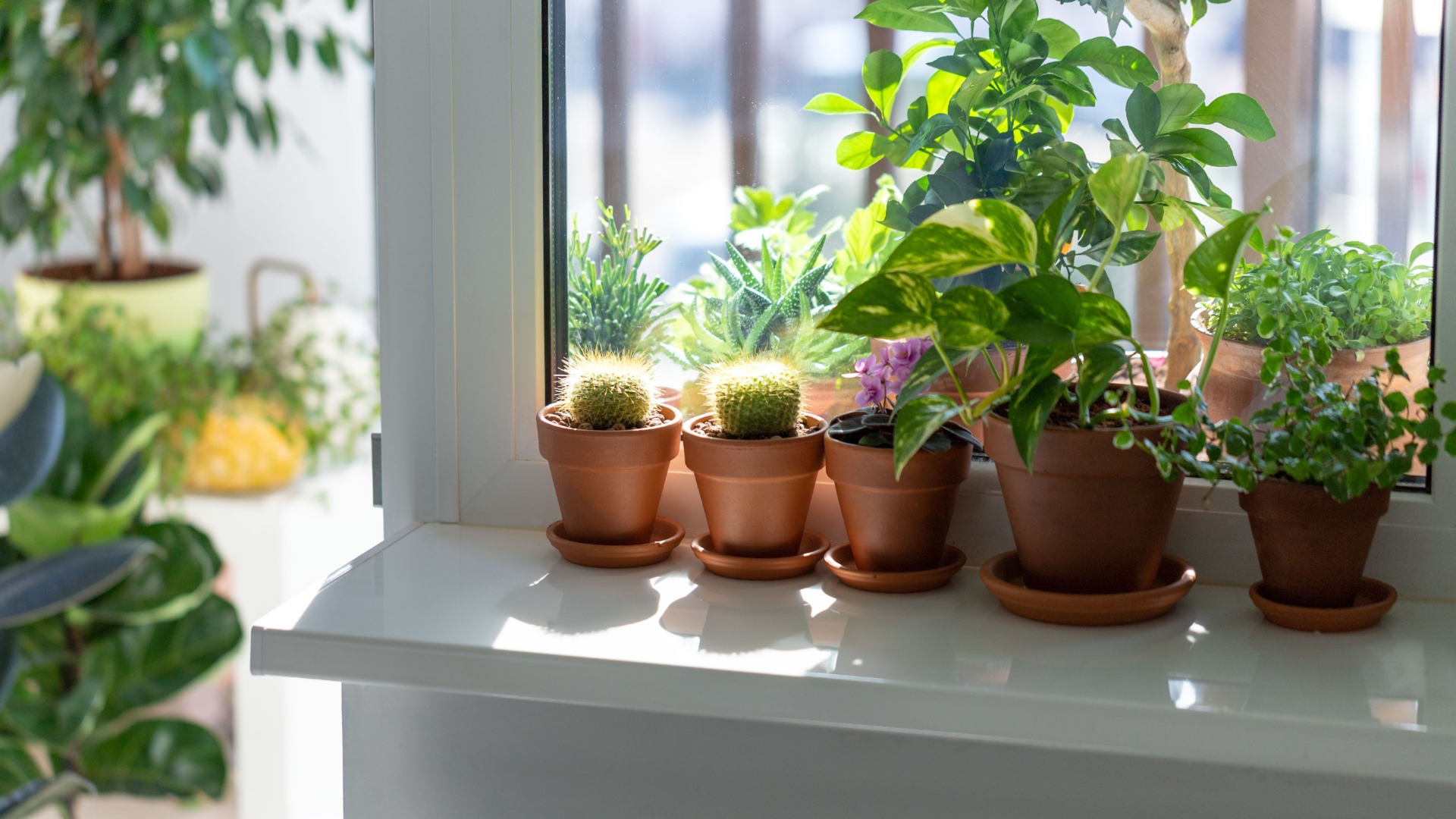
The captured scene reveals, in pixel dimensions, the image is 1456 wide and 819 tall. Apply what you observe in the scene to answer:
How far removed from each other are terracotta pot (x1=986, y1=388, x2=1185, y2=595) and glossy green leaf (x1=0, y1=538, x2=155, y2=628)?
2.80 ft

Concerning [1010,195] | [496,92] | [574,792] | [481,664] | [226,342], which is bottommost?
[574,792]

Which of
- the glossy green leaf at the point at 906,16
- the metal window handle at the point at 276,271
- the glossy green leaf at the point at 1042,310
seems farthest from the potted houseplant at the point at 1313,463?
the metal window handle at the point at 276,271

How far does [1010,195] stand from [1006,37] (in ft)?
0.41

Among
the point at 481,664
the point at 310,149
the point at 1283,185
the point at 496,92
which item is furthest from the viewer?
the point at 310,149

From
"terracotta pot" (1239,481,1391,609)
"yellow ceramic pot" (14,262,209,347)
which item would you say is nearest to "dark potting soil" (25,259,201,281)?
"yellow ceramic pot" (14,262,209,347)

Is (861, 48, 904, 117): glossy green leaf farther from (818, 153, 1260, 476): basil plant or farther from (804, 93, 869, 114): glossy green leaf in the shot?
(818, 153, 1260, 476): basil plant

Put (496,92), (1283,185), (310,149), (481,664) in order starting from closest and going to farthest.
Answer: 1. (481,664)
2. (1283,185)
3. (496,92)
4. (310,149)

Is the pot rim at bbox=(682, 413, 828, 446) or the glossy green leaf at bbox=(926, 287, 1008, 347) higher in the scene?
the glossy green leaf at bbox=(926, 287, 1008, 347)

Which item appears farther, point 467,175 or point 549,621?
point 467,175

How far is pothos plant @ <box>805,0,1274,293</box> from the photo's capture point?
0.83m

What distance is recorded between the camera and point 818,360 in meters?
1.00

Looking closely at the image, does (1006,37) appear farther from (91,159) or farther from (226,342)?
(91,159)

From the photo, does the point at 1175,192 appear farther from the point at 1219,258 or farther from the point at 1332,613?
the point at 1332,613

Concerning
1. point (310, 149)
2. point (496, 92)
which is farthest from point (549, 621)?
point (310, 149)
